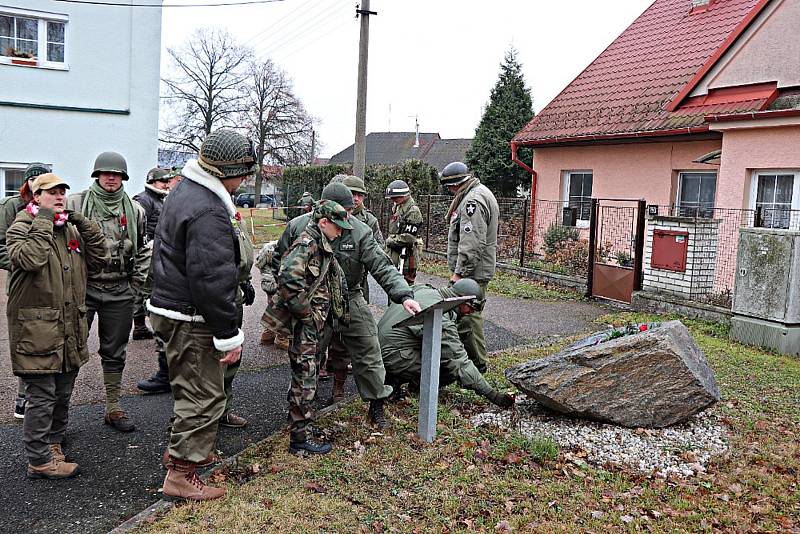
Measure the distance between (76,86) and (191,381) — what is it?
12.5 m

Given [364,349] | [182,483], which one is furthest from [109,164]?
[182,483]

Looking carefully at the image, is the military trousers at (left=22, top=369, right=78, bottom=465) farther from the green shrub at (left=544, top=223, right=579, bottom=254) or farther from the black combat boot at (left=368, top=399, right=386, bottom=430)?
the green shrub at (left=544, top=223, right=579, bottom=254)

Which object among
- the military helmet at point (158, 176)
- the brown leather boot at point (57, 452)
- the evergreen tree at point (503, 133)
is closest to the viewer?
the brown leather boot at point (57, 452)

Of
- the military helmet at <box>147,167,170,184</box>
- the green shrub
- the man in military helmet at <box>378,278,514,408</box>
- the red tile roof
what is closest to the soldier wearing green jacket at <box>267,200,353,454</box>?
the man in military helmet at <box>378,278,514,408</box>

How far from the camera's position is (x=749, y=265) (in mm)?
8875

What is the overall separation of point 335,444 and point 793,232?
21.0ft

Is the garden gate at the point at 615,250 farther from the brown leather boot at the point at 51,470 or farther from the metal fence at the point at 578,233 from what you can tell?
the brown leather boot at the point at 51,470

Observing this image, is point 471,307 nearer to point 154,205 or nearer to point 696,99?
point 154,205

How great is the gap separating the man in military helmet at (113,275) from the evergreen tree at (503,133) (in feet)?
63.7

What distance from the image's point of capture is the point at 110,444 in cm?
493

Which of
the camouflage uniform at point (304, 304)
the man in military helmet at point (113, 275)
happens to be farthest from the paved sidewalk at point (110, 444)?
the camouflage uniform at point (304, 304)

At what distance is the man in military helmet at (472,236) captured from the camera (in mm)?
6637

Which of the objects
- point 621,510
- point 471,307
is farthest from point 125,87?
point 621,510

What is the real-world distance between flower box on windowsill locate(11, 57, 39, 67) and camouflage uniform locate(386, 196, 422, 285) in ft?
30.3
